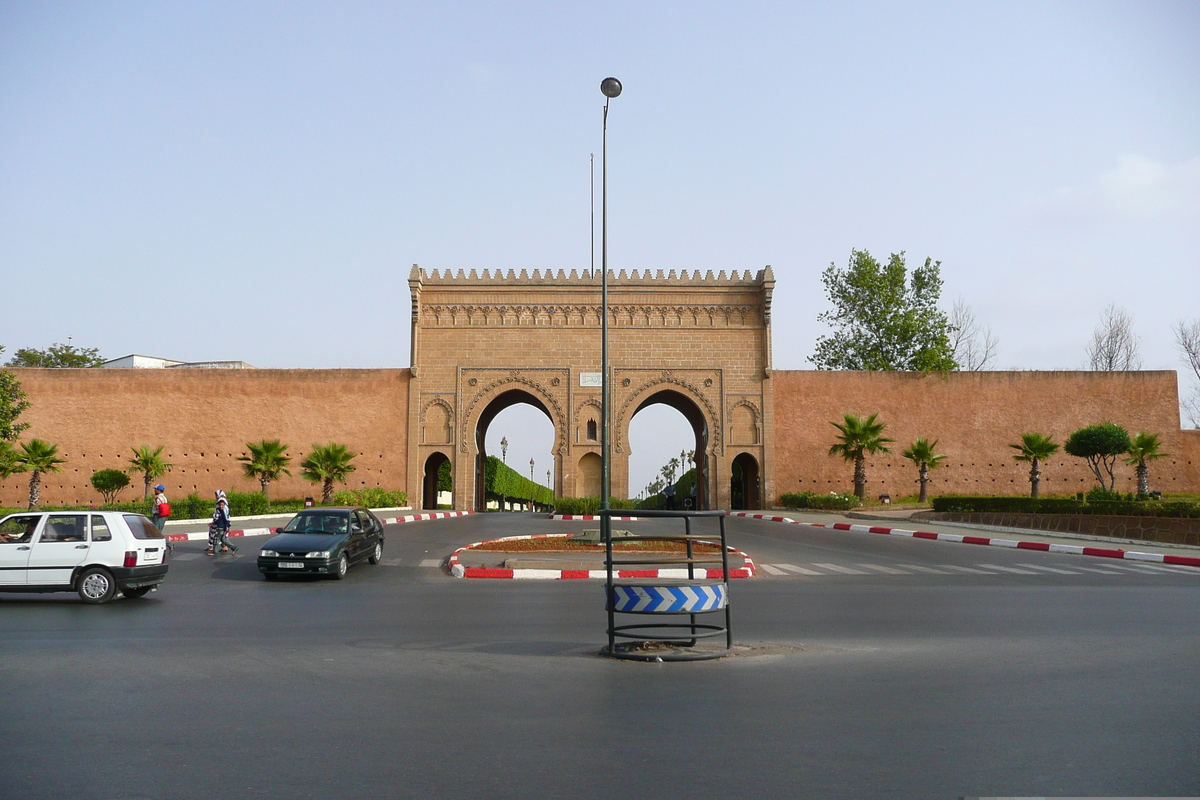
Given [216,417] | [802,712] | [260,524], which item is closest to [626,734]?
[802,712]

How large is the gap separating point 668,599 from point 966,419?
31.9 metres

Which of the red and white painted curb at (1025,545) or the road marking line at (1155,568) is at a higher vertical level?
the red and white painted curb at (1025,545)

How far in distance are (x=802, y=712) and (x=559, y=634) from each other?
340 cm

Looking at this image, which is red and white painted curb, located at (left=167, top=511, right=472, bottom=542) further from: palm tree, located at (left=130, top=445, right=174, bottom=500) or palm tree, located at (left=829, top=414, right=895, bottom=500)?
palm tree, located at (left=829, top=414, right=895, bottom=500)

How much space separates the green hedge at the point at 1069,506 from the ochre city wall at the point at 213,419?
20211 mm

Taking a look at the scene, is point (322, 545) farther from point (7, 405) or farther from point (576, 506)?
point (7, 405)

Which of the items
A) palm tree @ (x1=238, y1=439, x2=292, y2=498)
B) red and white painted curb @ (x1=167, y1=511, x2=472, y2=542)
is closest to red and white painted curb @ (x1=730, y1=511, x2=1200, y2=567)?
red and white painted curb @ (x1=167, y1=511, x2=472, y2=542)

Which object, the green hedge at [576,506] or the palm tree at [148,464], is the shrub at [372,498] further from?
the green hedge at [576,506]

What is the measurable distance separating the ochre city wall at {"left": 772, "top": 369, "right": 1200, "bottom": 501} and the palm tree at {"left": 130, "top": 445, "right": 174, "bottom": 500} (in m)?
22.9

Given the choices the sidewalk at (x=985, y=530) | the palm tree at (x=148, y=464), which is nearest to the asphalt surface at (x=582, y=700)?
the sidewalk at (x=985, y=530)

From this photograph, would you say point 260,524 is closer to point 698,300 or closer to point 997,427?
point 698,300

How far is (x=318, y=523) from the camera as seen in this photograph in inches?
569

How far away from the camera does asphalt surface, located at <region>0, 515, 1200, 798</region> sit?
159 inches

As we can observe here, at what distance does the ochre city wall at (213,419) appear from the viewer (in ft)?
115
